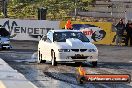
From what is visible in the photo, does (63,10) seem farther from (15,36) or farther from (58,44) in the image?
(58,44)

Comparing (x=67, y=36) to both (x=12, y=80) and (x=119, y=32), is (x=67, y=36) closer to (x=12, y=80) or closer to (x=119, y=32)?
(x=12, y=80)

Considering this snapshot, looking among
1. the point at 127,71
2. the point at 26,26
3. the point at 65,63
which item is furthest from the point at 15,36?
the point at 127,71

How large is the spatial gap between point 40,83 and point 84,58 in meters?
5.06

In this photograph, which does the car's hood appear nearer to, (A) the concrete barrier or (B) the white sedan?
(B) the white sedan

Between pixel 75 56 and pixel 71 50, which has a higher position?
pixel 71 50

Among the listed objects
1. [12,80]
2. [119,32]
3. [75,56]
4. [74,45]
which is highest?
[12,80]

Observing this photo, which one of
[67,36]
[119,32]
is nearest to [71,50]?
[67,36]

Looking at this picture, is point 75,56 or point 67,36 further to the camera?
point 67,36

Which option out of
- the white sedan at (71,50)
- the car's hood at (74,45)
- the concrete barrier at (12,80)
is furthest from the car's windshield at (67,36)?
the concrete barrier at (12,80)

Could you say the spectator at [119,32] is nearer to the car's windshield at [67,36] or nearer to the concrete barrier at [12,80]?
the car's windshield at [67,36]

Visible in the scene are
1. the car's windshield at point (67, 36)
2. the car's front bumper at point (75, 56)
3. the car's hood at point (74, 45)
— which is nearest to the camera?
the car's front bumper at point (75, 56)

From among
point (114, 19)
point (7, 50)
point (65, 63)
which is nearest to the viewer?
point (65, 63)

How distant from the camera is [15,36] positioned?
1374 inches

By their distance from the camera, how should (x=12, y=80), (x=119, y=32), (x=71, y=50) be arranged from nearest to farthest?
(x=12, y=80) → (x=71, y=50) → (x=119, y=32)
